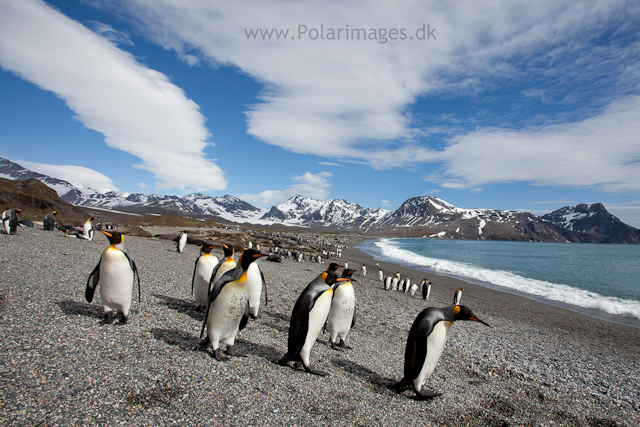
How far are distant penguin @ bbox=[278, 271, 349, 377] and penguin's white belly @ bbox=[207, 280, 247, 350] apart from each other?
35.5 inches

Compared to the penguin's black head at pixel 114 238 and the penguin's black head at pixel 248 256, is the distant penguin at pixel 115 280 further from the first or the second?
the penguin's black head at pixel 248 256

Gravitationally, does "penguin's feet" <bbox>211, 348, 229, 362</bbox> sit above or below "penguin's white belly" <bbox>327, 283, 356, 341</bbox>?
below

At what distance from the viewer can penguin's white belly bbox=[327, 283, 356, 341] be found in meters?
6.36

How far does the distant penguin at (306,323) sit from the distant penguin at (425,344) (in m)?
1.38

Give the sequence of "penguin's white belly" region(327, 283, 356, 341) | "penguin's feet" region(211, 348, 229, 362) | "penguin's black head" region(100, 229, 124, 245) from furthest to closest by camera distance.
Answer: "penguin's white belly" region(327, 283, 356, 341) → "penguin's black head" region(100, 229, 124, 245) → "penguin's feet" region(211, 348, 229, 362)

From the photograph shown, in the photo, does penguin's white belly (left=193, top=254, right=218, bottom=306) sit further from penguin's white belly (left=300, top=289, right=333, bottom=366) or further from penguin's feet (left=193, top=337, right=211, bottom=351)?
penguin's white belly (left=300, top=289, right=333, bottom=366)

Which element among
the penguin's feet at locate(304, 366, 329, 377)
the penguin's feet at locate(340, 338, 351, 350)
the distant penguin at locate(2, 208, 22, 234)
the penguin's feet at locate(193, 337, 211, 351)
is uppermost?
the distant penguin at locate(2, 208, 22, 234)

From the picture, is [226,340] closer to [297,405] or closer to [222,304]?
[222,304]

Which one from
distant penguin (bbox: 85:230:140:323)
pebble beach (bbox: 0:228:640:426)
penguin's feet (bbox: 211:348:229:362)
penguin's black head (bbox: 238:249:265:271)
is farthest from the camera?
distant penguin (bbox: 85:230:140:323)

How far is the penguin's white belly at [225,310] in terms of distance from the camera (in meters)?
4.60

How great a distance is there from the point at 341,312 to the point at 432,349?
2.15 meters

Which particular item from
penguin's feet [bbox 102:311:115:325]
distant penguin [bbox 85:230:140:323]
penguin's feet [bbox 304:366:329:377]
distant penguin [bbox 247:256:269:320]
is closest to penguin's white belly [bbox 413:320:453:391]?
penguin's feet [bbox 304:366:329:377]

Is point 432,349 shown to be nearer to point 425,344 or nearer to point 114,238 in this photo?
point 425,344

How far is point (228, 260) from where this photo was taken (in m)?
6.34
